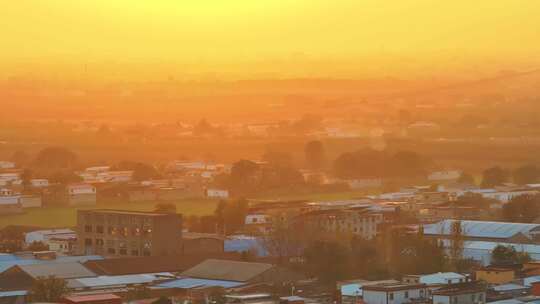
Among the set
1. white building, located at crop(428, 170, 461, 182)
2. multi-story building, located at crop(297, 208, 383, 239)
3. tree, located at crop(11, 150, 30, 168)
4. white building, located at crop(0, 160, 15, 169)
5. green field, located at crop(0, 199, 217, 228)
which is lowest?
multi-story building, located at crop(297, 208, 383, 239)

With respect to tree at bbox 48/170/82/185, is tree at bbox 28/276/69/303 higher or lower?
lower

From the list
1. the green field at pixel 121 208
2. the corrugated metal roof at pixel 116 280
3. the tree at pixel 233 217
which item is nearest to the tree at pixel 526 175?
the green field at pixel 121 208

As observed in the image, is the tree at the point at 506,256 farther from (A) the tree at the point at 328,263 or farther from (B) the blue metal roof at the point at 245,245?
(B) the blue metal roof at the point at 245,245

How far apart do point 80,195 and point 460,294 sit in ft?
39.7

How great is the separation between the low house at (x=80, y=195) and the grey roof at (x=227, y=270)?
8.68m

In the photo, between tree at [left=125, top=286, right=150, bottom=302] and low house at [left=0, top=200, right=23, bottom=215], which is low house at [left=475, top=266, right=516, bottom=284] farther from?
low house at [left=0, top=200, right=23, bottom=215]

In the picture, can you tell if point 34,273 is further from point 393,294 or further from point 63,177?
point 63,177

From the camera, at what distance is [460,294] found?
10523 millimetres

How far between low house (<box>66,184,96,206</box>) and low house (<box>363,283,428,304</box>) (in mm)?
10980

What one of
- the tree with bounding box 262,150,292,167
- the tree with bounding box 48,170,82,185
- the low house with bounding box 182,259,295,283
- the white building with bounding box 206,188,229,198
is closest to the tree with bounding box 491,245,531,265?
the low house with bounding box 182,259,295,283

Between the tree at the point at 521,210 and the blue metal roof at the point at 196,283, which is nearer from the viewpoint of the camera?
the blue metal roof at the point at 196,283

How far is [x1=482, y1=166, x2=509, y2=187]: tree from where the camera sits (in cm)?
2341

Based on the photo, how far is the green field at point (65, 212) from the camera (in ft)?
63.4

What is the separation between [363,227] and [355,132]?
44.7 ft
